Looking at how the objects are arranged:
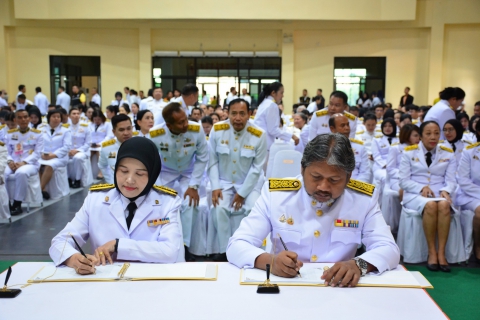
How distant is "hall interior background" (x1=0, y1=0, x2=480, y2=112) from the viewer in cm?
1539

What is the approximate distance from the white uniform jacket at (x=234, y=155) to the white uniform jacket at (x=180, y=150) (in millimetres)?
101

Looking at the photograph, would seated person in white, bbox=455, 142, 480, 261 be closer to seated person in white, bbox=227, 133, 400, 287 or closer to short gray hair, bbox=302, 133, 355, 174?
seated person in white, bbox=227, 133, 400, 287

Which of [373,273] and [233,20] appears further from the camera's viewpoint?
[233,20]

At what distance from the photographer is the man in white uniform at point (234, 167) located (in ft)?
14.2

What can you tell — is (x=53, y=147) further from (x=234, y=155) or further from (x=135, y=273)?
(x=135, y=273)

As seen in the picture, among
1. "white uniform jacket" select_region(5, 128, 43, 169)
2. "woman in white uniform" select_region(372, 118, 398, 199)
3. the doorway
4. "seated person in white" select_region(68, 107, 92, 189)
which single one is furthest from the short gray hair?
the doorway

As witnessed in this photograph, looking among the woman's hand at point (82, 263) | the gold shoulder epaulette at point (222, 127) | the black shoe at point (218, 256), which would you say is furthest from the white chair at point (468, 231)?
the woman's hand at point (82, 263)

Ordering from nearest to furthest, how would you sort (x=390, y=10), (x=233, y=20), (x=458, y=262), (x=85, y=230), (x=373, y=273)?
(x=373, y=273)
(x=85, y=230)
(x=458, y=262)
(x=390, y=10)
(x=233, y=20)

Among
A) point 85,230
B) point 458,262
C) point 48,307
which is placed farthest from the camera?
point 458,262

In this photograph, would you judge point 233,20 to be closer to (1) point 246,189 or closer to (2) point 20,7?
(2) point 20,7

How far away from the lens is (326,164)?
6.43 feet

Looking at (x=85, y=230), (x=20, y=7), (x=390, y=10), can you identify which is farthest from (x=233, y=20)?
(x=85, y=230)

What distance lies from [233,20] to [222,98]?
297cm

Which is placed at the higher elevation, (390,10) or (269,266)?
(390,10)
